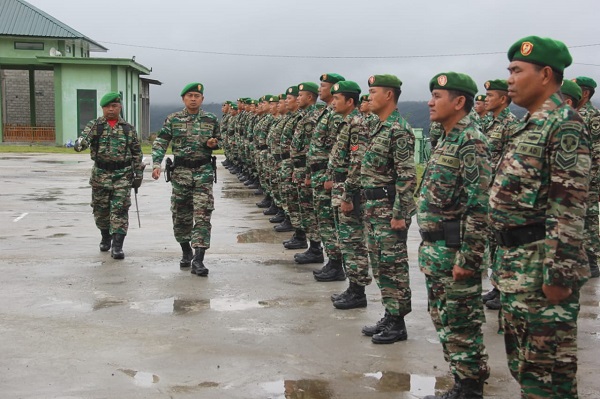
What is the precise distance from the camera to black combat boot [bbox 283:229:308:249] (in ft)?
33.0

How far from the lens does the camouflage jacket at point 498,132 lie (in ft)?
25.3

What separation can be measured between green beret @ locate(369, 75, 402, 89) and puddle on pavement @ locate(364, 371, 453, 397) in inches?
87.9

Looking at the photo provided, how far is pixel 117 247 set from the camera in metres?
9.21

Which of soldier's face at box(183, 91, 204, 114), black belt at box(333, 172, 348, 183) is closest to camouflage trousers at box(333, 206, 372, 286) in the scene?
black belt at box(333, 172, 348, 183)

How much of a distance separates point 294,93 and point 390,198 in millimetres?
5620

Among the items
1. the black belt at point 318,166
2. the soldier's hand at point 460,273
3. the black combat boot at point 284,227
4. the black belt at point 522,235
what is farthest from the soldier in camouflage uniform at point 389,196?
the black combat boot at point 284,227

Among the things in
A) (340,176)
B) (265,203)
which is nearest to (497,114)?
(340,176)

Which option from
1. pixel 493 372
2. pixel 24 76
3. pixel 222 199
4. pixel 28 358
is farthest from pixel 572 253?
pixel 24 76

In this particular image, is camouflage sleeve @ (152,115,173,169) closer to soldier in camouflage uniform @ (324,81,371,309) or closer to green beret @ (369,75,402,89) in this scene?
soldier in camouflage uniform @ (324,81,371,309)

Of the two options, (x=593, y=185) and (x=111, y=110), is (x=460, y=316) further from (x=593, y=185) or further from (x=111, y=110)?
(x=111, y=110)

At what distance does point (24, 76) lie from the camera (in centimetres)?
4497

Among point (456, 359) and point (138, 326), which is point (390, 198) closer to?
point (456, 359)

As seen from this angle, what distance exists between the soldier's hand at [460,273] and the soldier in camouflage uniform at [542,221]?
0.46m

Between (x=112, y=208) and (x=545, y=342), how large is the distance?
6.78 meters
